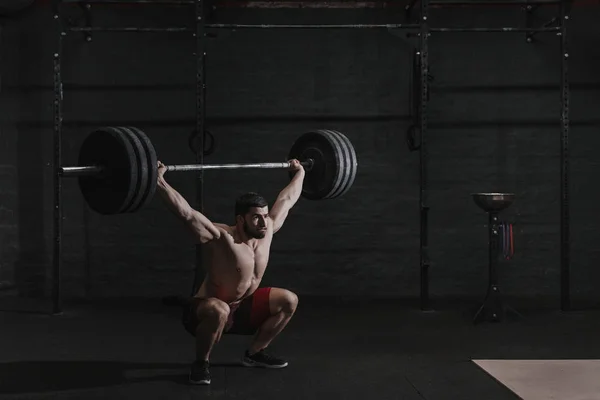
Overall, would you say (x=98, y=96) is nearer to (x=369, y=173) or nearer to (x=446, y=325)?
(x=369, y=173)

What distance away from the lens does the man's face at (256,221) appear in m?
3.46

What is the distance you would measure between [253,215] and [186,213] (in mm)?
338

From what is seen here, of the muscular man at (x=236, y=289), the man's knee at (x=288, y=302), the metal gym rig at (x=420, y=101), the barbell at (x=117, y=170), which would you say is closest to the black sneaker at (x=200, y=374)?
the muscular man at (x=236, y=289)

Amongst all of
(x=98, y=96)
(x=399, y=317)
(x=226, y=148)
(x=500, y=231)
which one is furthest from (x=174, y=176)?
(x=500, y=231)

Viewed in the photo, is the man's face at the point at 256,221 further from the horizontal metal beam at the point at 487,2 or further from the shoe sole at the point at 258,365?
the horizontal metal beam at the point at 487,2

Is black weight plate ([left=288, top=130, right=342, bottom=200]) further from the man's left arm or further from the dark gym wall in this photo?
the dark gym wall

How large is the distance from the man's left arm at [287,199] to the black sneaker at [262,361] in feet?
2.05

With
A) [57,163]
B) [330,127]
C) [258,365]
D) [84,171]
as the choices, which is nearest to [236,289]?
[258,365]

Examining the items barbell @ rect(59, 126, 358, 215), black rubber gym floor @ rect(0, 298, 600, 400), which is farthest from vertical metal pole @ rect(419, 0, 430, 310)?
barbell @ rect(59, 126, 358, 215)

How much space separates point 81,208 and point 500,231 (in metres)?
3.24

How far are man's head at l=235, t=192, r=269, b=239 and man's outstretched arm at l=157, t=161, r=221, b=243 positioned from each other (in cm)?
15

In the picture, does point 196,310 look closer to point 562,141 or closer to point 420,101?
point 420,101

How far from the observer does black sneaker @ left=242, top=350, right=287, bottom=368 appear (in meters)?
3.71

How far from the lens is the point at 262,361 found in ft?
12.2
